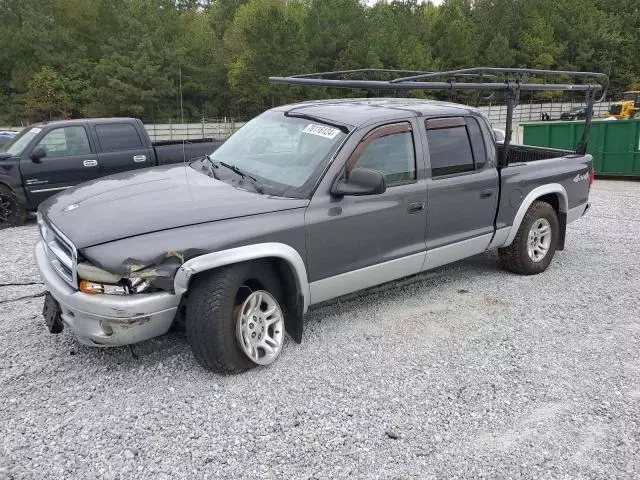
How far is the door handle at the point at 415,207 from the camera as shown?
424 cm

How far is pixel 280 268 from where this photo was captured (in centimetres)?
371

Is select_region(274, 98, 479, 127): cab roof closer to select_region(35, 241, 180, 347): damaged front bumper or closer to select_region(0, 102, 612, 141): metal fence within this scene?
select_region(35, 241, 180, 347): damaged front bumper

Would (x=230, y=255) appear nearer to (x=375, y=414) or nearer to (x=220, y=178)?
(x=220, y=178)

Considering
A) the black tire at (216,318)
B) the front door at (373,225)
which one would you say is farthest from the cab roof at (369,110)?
the black tire at (216,318)

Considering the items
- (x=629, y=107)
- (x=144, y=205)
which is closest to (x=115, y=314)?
(x=144, y=205)

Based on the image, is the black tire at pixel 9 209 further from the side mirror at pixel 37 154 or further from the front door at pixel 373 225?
the front door at pixel 373 225

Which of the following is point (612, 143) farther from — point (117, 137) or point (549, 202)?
point (117, 137)

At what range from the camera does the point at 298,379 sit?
349 cm

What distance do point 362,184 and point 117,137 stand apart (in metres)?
6.69

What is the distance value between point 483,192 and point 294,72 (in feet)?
162

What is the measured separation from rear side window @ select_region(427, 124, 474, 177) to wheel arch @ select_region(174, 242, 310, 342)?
5.14 feet

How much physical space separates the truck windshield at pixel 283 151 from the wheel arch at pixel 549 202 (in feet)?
7.58

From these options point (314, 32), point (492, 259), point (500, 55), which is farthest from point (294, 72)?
point (492, 259)

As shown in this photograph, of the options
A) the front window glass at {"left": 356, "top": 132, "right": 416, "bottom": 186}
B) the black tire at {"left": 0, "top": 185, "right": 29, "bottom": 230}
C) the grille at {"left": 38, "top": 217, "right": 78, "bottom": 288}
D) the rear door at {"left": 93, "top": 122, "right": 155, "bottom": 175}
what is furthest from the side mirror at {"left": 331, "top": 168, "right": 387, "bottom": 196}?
the black tire at {"left": 0, "top": 185, "right": 29, "bottom": 230}
